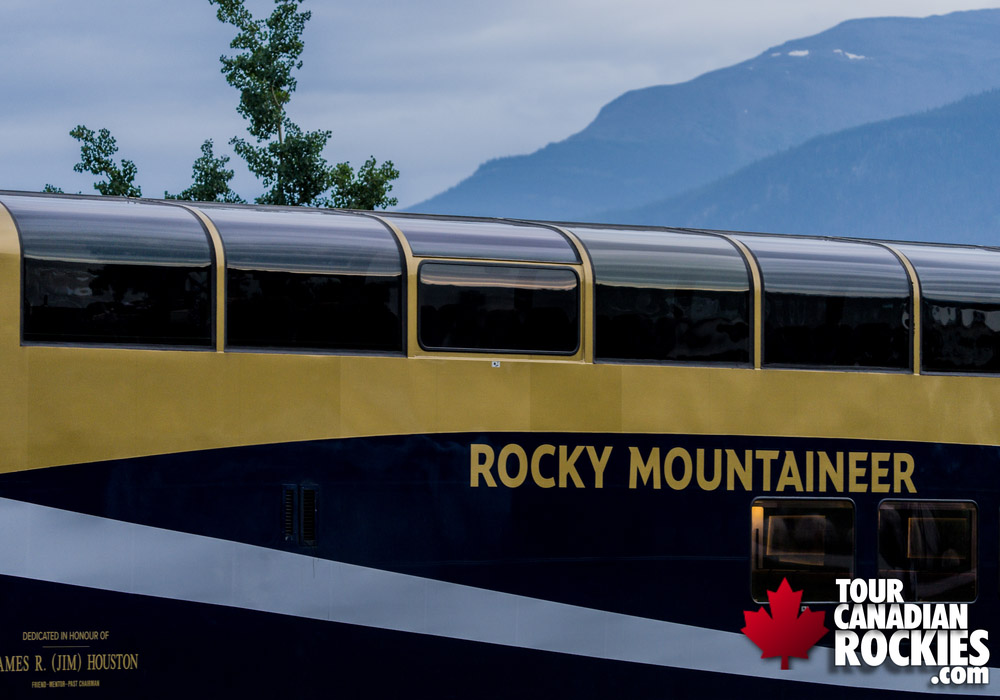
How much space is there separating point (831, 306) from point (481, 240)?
113 inches

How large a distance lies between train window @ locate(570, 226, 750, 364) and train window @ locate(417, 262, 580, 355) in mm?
282

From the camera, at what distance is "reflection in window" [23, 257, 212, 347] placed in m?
7.62

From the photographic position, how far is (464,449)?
27.9ft

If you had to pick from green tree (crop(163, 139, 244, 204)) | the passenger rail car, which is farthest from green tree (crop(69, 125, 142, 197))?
the passenger rail car

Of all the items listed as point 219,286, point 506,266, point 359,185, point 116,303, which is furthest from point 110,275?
point 359,185

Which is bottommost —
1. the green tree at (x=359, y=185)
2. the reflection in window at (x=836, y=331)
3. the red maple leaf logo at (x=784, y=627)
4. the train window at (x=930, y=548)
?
the red maple leaf logo at (x=784, y=627)

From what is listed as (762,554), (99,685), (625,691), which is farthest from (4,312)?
(762,554)

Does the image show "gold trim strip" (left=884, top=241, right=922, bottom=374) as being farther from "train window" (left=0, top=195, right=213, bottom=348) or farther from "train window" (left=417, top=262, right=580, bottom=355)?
"train window" (left=0, top=195, right=213, bottom=348)

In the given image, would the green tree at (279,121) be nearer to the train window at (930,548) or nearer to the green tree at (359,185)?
the green tree at (359,185)

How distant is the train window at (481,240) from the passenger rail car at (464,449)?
0.08 ft

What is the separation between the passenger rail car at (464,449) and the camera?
766 centimetres

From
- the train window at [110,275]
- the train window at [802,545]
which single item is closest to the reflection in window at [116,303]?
the train window at [110,275]

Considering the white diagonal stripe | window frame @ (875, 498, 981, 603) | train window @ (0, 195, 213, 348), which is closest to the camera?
the white diagonal stripe

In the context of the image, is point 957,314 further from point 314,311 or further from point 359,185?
point 359,185
